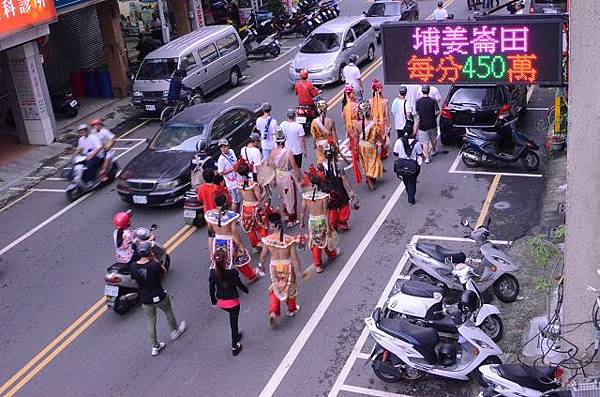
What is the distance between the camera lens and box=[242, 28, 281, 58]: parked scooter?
28.2m

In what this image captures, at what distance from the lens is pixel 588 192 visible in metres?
7.95

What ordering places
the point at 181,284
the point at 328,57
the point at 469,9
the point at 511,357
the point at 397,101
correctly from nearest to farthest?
the point at 511,357 < the point at 181,284 < the point at 397,101 < the point at 328,57 < the point at 469,9

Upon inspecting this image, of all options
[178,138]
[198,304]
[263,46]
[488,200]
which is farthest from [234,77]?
[198,304]

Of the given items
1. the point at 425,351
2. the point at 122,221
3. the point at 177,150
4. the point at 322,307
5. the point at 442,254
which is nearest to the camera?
the point at 425,351

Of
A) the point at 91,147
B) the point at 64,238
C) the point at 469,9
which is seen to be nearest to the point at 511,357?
the point at 64,238

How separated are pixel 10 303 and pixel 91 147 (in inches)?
201

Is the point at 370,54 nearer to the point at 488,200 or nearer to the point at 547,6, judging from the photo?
the point at 547,6

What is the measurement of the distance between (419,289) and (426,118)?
6.46 m

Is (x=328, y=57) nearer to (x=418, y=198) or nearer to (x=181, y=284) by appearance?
(x=418, y=198)

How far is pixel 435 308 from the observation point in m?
9.38

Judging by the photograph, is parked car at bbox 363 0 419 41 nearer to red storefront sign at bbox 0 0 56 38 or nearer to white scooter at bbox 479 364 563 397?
red storefront sign at bbox 0 0 56 38

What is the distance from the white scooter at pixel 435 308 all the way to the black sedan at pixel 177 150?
657cm

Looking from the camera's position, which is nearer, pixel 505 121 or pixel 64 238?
pixel 64 238

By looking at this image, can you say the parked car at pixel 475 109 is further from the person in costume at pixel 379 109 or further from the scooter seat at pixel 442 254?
the scooter seat at pixel 442 254
